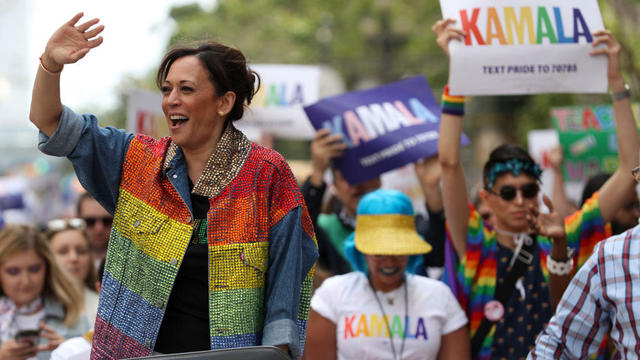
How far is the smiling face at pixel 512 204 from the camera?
4.48 meters

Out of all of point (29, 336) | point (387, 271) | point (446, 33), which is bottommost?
point (29, 336)

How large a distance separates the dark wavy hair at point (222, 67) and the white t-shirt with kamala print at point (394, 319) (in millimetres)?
1597

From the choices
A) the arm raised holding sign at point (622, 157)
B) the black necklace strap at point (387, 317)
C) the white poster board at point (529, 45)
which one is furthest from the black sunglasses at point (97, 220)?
the arm raised holding sign at point (622, 157)

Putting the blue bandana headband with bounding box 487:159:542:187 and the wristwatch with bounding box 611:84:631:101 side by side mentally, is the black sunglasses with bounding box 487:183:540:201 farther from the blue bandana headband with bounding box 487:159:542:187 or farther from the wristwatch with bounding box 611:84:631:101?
the wristwatch with bounding box 611:84:631:101

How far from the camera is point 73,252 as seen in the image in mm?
6016

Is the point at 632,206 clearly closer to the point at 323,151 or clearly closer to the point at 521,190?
the point at 521,190

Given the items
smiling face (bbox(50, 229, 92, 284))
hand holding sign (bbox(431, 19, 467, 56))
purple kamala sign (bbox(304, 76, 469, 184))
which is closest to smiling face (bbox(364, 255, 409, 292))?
hand holding sign (bbox(431, 19, 467, 56))

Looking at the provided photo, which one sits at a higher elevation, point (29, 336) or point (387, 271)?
point (387, 271)

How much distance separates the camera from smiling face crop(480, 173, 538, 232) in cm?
448

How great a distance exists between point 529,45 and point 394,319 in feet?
5.25

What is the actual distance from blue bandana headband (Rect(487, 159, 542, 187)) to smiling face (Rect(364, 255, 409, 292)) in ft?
2.02

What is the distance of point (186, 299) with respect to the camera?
2.95 m

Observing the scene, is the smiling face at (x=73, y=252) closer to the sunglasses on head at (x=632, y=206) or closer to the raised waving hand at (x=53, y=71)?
the raised waving hand at (x=53, y=71)

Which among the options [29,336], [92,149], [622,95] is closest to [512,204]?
[622,95]
